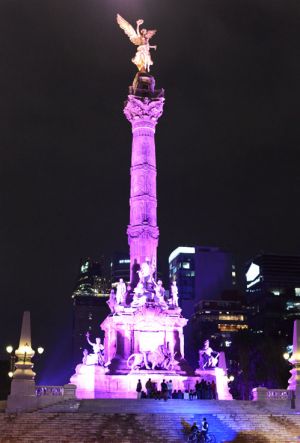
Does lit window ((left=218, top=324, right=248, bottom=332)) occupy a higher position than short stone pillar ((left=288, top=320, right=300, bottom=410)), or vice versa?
lit window ((left=218, top=324, right=248, bottom=332))

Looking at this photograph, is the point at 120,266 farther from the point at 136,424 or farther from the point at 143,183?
the point at 136,424

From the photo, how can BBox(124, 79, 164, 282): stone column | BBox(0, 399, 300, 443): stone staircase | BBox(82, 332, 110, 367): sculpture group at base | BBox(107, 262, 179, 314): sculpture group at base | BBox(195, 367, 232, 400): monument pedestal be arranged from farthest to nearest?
BBox(124, 79, 164, 282): stone column → BBox(107, 262, 179, 314): sculpture group at base → BBox(195, 367, 232, 400): monument pedestal → BBox(82, 332, 110, 367): sculpture group at base → BBox(0, 399, 300, 443): stone staircase

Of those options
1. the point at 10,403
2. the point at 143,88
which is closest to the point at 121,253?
the point at 143,88

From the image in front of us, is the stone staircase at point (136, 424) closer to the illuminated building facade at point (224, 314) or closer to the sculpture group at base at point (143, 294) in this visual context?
the sculpture group at base at point (143, 294)

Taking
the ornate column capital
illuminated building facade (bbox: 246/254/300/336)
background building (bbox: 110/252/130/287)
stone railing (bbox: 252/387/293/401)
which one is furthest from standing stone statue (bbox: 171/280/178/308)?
background building (bbox: 110/252/130/287)

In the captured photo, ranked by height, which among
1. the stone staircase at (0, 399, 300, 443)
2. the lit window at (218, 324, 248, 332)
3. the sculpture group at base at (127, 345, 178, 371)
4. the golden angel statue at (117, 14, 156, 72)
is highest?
the golden angel statue at (117, 14, 156, 72)

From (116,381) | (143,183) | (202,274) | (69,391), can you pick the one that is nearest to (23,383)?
(69,391)

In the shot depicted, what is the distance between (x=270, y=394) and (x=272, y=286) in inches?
3841

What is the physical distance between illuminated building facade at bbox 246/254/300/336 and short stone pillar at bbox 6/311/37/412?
83918 mm

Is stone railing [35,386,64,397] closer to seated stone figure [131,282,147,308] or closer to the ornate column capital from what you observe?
seated stone figure [131,282,147,308]

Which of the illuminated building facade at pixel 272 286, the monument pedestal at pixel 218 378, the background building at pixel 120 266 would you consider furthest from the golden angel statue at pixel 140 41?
the background building at pixel 120 266

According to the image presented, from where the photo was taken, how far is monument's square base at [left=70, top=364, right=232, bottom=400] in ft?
122

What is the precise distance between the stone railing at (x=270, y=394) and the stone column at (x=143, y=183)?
579 inches

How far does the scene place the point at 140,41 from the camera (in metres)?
50.1
